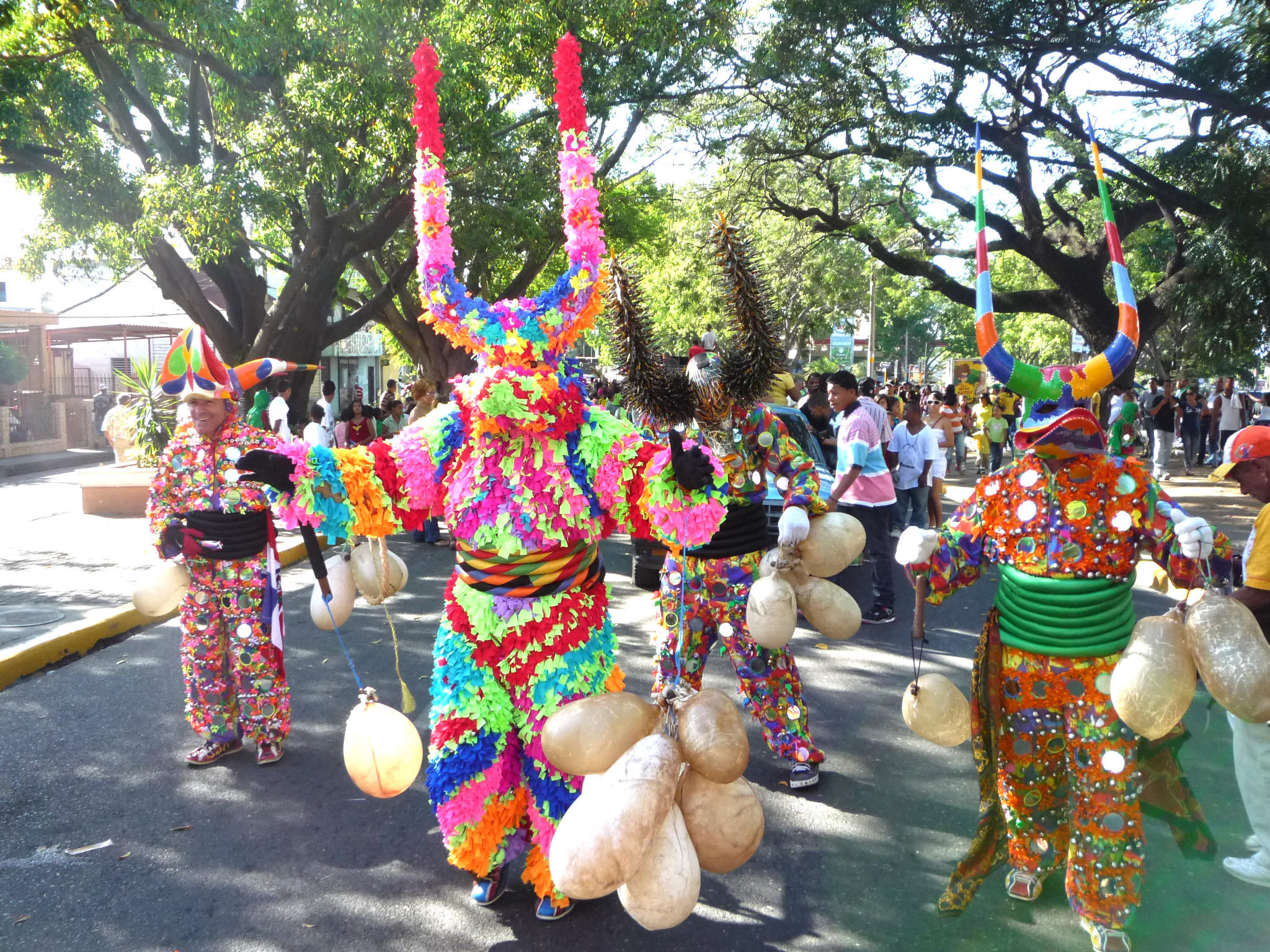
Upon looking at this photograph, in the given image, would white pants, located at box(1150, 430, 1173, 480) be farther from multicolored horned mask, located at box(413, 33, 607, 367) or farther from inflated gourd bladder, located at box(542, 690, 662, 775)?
inflated gourd bladder, located at box(542, 690, 662, 775)

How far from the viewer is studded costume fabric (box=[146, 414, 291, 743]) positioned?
445 cm

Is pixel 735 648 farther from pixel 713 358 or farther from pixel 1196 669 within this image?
pixel 1196 669

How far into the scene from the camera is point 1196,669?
2766mm

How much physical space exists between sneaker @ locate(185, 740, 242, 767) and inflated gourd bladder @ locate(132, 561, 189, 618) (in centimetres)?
72

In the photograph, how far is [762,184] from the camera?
17.1 meters

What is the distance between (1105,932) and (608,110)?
44.1ft

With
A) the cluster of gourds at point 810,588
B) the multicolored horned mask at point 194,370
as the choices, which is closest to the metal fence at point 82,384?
the multicolored horned mask at point 194,370

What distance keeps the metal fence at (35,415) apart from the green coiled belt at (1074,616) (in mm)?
24685

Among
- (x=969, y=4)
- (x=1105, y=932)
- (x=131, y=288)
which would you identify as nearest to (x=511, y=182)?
(x=969, y=4)

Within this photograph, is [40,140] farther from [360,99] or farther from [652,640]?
[652,640]

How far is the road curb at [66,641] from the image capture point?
232 inches

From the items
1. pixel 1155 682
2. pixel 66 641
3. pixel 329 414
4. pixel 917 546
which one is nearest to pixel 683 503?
pixel 917 546

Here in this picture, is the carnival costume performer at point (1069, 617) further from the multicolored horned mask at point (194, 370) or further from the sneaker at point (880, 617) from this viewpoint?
the sneaker at point (880, 617)

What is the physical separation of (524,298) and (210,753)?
9.79ft
